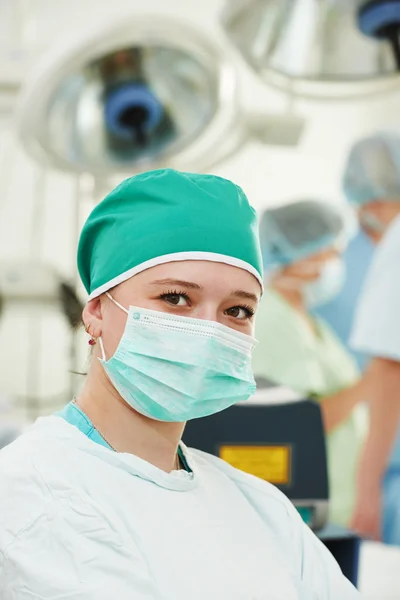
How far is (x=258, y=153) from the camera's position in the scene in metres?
3.22

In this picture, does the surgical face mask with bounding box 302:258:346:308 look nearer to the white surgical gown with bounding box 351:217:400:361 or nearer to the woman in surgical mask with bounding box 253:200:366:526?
the woman in surgical mask with bounding box 253:200:366:526

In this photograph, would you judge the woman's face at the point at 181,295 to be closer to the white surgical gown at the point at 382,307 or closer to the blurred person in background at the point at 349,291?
the white surgical gown at the point at 382,307

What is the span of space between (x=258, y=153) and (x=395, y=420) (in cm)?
134

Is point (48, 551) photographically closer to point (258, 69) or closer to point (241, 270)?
point (241, 270)

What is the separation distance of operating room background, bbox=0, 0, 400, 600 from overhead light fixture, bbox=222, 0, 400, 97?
1404mm

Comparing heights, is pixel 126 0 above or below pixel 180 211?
above

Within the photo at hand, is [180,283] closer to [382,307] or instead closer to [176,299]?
[176,299]

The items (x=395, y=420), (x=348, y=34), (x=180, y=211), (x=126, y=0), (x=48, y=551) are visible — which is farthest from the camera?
(x=126, y=0)

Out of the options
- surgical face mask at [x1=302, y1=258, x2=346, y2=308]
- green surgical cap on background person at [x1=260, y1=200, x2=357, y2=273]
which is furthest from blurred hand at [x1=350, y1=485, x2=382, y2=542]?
green surgical cap on background person at [x1=260, y1=200, x2=357, y2=273]

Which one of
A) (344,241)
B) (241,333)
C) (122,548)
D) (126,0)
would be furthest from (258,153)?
(122,548)

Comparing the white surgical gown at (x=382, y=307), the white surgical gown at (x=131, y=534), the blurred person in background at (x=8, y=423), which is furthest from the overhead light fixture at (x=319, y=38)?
the white surgical gown at (x=382, y=307)

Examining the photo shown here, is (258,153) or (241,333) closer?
(241,333)

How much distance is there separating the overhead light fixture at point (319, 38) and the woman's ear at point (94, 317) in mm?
579

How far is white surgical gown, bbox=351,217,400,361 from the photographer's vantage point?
2576 mm
